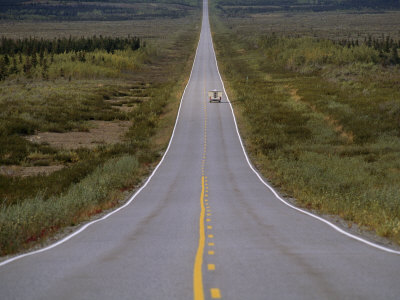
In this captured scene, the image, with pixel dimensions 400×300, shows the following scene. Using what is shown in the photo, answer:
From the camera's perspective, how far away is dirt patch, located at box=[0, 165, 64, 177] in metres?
27.8

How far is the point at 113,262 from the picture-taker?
943 cm

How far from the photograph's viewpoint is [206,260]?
375 inches

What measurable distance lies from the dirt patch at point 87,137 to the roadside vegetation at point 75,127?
0.29ft

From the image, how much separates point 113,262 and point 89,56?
84.1 m

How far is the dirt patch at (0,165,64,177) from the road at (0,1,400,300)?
11544 millimetres

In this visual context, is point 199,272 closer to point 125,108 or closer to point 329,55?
point 125,108

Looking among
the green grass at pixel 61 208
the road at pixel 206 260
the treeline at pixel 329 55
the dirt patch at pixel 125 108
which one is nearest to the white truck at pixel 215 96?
the dirt patch at pixel 125 108

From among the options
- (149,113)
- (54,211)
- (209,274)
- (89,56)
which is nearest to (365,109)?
(149,113)

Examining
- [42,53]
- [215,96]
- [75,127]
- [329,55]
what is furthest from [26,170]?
[42,53]

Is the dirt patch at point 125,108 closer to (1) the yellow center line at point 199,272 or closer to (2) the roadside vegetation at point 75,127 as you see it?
(2) the roadside vegetation at point 75,127

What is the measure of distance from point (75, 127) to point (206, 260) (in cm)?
3650

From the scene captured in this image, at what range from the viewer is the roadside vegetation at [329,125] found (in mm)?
19312

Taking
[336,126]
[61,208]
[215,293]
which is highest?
[215,293]

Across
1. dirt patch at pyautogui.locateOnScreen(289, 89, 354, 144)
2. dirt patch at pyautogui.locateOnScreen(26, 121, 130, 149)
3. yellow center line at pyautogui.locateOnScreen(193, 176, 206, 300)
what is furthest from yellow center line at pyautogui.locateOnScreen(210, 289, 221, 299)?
dirt patch at pyautogui.locateOnScreen(26, 121, 130, 149)
